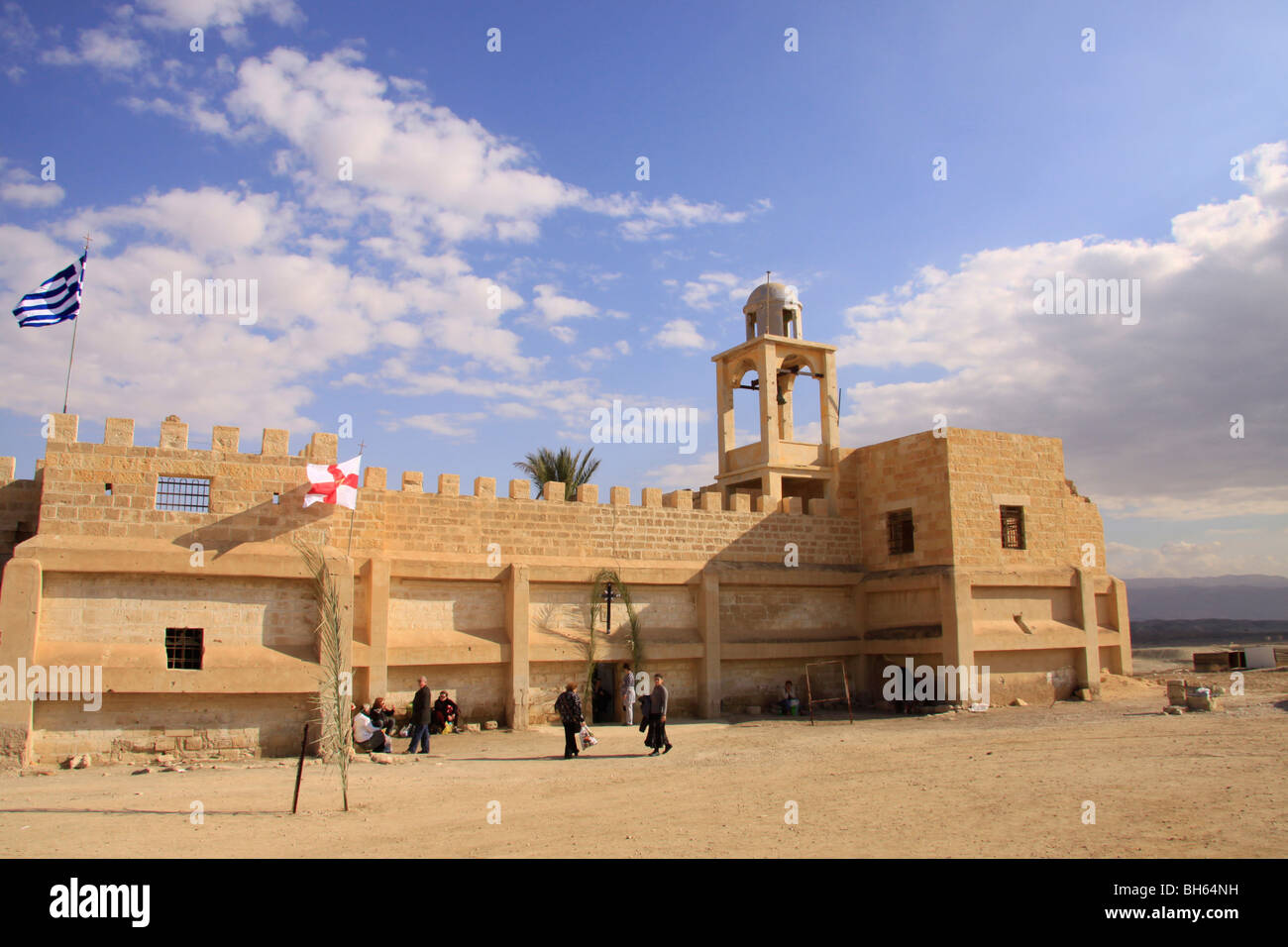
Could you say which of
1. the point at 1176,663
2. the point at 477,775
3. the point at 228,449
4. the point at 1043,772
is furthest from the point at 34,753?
the point at 1176,663

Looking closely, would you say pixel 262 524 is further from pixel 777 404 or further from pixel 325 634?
pixel 777 404

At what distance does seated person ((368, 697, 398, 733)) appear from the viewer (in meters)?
16.5

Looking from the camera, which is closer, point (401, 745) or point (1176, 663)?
point (401, 745)

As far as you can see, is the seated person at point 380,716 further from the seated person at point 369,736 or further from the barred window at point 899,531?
the barred window at point 899,531

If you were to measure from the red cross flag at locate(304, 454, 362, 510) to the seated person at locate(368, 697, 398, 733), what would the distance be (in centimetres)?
367

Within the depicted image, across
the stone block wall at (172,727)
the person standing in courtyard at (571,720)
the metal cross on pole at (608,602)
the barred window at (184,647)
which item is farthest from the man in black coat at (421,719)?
the metal cross on pole at (608,602)

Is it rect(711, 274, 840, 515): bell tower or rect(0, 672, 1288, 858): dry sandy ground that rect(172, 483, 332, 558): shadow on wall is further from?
rect(711, 274, 840, 515): bell tower

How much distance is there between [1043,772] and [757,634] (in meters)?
10.3

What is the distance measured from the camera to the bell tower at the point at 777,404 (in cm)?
2455

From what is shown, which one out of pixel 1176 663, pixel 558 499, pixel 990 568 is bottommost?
pixel 1176 663

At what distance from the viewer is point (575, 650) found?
771 inches

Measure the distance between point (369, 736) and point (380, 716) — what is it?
54cm

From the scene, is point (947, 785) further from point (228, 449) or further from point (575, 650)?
point (228, 449)
